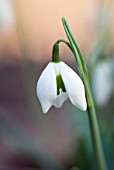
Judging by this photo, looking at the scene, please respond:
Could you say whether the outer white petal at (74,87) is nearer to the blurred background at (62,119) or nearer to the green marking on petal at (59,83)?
the green marking on petal at (59,83)

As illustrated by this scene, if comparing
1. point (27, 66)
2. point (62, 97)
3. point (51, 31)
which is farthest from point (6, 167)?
point (51, 31)

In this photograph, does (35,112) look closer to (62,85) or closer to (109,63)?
(109,63)

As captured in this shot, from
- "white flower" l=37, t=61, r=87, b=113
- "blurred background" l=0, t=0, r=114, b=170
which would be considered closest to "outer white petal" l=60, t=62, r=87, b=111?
"white flower" l=37, t=61, r=87, b=113

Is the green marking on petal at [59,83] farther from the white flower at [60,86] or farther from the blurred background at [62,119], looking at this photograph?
the blurred background at [62,119]

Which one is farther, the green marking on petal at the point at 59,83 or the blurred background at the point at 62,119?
the blurred background at the point at 62,119

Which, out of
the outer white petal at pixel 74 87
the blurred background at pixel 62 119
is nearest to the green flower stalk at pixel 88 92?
the outer white petal at pixel 74 87

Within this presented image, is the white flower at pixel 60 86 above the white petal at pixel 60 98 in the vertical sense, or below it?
above

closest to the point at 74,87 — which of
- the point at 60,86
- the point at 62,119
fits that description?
the point at 60,86

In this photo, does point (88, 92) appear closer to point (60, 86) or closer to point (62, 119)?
point (60, 86)

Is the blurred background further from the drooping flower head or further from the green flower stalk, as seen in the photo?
the drooping flower head
